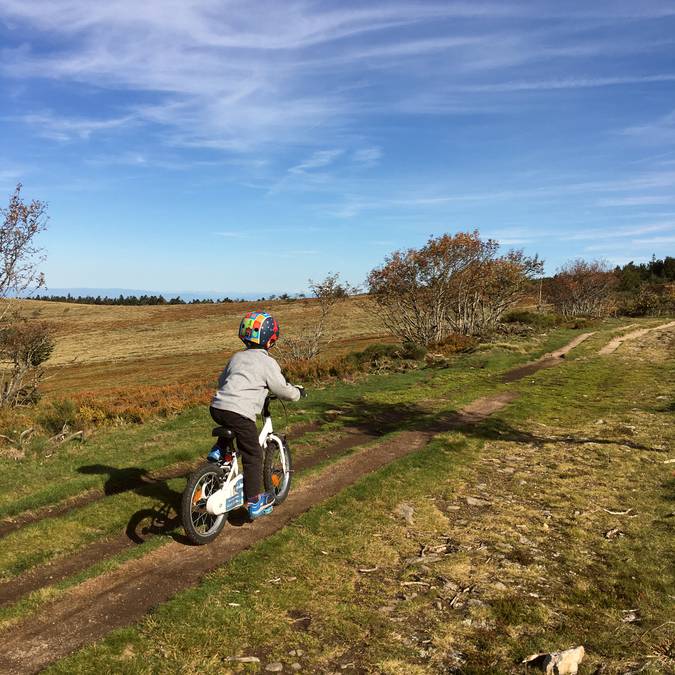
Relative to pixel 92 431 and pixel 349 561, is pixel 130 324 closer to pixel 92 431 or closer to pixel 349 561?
pixel 92 431

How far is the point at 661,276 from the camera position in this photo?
8731 cm

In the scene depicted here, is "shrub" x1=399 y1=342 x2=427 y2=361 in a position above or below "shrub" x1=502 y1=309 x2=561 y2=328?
below

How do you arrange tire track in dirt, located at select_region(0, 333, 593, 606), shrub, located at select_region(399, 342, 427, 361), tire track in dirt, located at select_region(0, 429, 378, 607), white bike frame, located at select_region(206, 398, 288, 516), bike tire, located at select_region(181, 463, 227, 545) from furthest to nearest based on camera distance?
shrub, located at select_region(399, 342, 427, 361) < white bike frame, located at select_region(206, 398, 288, 516) < bike tire, located at select_region(181, 463, 227, 545) < tire track in dirt, located at select_region(0, 333, 593, 606) < tire track in dirt, located at select_region(0, 429, 378, 607)

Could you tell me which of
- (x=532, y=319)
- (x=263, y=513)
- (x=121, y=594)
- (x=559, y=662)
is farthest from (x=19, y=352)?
(x=532, y=319)

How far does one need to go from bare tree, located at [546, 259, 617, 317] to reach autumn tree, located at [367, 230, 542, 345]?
27286mm

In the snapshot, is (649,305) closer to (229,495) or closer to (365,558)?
(365,558)

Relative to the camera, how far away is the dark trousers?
6.80 meters

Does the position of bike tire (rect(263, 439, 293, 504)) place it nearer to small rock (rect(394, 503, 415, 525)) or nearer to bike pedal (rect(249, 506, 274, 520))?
bike pedal (rect(249, 506, 274, 520))

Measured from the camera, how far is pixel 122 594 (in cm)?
561

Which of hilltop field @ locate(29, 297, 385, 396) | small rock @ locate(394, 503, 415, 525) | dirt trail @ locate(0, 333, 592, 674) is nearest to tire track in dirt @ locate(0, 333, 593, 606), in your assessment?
dirt trail @ locate(0, 333, 592, 674)

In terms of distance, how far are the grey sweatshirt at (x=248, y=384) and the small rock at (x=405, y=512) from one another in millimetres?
2740

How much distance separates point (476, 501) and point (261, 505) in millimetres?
3714

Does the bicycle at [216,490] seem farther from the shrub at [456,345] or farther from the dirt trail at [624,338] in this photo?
the dirt trail at [624,338]

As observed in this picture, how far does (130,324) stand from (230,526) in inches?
3847
